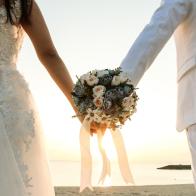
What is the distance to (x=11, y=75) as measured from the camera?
461cm

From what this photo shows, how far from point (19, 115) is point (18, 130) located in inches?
4.9

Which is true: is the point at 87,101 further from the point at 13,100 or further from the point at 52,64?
the point at 52,64

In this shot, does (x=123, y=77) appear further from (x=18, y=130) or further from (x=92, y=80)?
(x=18, y=130)

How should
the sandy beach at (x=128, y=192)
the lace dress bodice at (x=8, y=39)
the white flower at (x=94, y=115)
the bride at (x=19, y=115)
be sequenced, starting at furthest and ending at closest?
the sandy beach at (x=128, y=192) → the lace dress bodice at (x=8, y=39) → the bride at (x=19, y=115) → the white flower at (x=94, y=115)

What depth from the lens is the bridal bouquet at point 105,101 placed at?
379 centimetres

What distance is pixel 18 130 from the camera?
4426mm

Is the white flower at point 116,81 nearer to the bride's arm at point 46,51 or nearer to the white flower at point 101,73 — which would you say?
the white flower at point 101,73

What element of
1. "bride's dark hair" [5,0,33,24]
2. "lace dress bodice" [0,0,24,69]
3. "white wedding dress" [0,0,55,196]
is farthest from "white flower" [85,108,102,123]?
"bride's dark hair" [5,0,33,24]

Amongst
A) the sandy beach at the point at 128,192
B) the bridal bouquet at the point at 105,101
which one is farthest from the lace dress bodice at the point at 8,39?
the sandy beach at the point at 128,192

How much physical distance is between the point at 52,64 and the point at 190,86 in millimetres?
1325

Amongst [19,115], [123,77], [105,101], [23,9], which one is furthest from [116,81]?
[23,9]

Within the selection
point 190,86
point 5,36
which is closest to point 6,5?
point 5,36

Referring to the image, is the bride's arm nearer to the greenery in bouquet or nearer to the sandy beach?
the greenery in bouquet

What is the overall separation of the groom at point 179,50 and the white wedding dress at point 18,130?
3.16 feet
